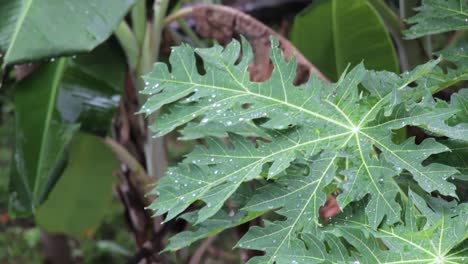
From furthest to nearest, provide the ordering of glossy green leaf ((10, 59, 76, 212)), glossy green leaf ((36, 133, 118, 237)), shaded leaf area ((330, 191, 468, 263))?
glossy green leaf ((36, 133, 118, 237)) < glossy green leaf ((10, 59, 76, 212)) < shaded leaf area ((330, 191, 468, 263))

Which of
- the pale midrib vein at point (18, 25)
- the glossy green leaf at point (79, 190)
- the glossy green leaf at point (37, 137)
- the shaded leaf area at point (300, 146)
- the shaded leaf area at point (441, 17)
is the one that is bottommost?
the glossy green leaf at point (79, 190)

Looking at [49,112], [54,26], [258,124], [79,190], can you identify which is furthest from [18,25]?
[79,190]

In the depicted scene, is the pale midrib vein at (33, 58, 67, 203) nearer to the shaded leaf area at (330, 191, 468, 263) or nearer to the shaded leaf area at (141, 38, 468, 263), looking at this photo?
the shaded leaf area at (141, 38, 468, 263)

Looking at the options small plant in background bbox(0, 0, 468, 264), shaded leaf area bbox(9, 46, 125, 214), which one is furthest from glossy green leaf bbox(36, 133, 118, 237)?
shaded leaf area bbox(9, 46, 125, 214)

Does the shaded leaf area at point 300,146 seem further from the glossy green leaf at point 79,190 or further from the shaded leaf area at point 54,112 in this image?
the glossy green leaf at point 79,190

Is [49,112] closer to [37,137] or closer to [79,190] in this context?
[37,137]

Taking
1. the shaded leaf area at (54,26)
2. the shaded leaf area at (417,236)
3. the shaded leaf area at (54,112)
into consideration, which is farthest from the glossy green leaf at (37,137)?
the shaded leaf area at (417,236)
